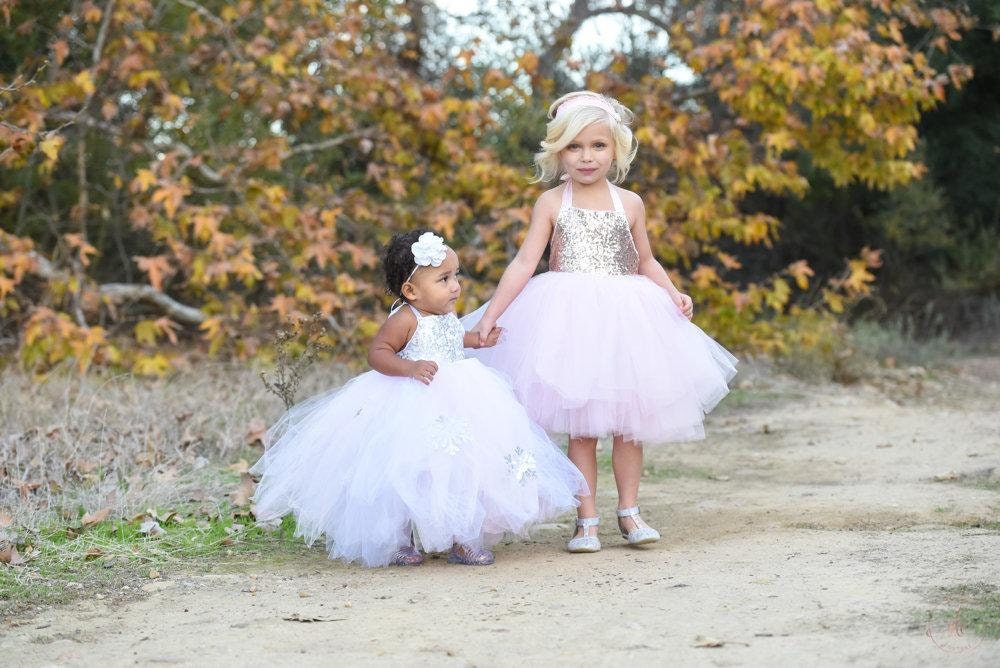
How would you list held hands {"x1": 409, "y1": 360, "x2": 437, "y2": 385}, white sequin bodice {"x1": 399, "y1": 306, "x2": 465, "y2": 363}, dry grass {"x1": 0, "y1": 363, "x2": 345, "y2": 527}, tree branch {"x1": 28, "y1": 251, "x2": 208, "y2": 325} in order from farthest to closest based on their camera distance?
1. tree branch {"x1": 28, "y1": 251, "x2": 208, "y2": 325}
2. dry grass {"x1": 0, "y1": 363, "x2": 345, "y2": 527}
3. white sequin bodice {"x1": 399, "y1": 306, "x2": 465, "y2": 363}
4. held hands {"x1": 409, "y1": 360, "x2": 437, "y2": 385}

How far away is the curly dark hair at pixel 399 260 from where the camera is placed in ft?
12.7

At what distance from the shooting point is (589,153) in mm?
4078

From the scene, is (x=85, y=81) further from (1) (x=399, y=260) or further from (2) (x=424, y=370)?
(2) (x=424, y=370)

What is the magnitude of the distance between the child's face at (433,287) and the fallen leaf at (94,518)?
1.38m

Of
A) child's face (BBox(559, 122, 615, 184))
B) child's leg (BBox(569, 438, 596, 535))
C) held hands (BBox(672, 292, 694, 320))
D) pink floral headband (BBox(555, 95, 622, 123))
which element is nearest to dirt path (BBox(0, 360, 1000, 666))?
child's leg (BBox(569, 438, 596, 535))

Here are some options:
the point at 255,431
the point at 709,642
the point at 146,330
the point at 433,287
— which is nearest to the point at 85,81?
the point at 146,330

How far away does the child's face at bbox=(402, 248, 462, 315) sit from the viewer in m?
3.85

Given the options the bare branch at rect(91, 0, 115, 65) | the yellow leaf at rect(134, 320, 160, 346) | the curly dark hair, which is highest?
the bare branch at rect(91, 0, 115, 65)

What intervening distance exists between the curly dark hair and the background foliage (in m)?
3.43

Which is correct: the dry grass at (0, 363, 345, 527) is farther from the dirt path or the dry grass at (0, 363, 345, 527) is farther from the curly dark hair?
the curly dark hair

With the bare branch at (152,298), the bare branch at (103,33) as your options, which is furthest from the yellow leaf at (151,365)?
the bare branch at (103,33)

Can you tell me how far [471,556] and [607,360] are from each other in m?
0.79

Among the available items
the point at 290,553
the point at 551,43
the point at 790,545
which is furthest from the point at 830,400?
the point at 290,553

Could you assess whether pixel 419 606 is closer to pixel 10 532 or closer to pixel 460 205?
pixel 10 532
